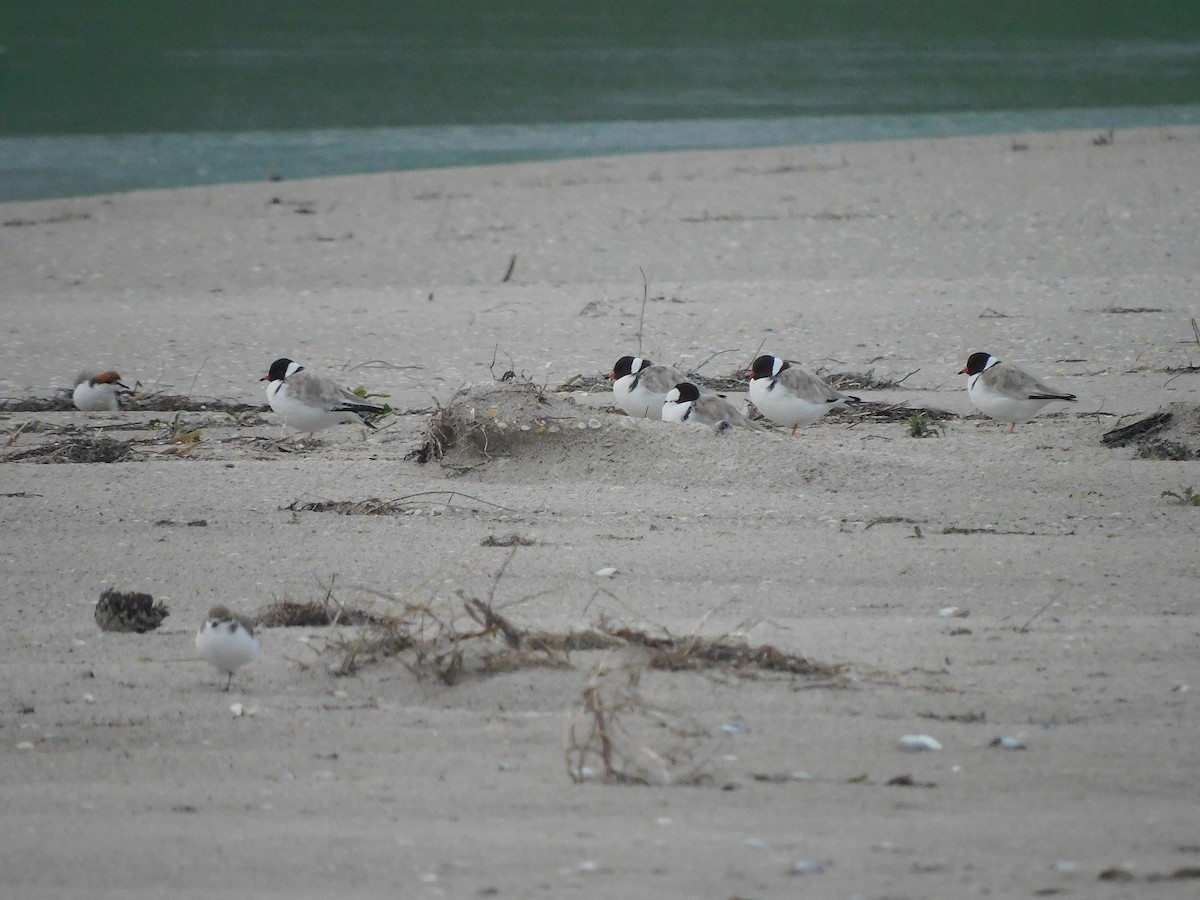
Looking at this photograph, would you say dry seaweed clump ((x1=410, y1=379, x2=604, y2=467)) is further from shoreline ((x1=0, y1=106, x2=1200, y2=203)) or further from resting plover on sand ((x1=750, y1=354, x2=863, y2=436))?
shoreline ((x1=0, y1=106, x2=1200, y2=203))

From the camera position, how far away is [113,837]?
144 inches

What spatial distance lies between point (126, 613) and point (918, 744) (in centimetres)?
267

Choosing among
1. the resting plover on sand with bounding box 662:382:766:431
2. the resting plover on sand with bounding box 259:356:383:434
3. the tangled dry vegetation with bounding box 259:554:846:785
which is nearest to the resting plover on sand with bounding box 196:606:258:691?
the tangled dry vegetation with bounding box 259:554:846:785

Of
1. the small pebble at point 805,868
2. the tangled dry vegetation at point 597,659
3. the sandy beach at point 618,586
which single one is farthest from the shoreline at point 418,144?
the small pebble at point 805,868

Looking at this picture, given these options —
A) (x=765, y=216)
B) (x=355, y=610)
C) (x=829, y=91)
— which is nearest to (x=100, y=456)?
(x=355, y=610)

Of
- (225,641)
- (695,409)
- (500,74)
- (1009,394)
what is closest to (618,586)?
(225,641)

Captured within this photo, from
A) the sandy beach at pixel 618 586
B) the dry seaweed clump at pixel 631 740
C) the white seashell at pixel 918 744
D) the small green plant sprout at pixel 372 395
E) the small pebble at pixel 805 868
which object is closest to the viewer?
the small pebble at pixel 805 868

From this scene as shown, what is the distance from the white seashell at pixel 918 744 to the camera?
4.09 metres

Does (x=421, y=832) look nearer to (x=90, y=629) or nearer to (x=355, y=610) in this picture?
(x=355, y=610)

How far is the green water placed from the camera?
2334cm

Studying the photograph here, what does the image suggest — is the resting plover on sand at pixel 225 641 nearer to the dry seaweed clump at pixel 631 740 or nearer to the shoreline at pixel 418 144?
the dry seaweed clump at pixel 631 740

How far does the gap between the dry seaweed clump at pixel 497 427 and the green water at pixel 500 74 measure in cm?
1359

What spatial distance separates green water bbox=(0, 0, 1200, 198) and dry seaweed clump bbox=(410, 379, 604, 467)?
44.6ft

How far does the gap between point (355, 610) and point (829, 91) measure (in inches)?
976
